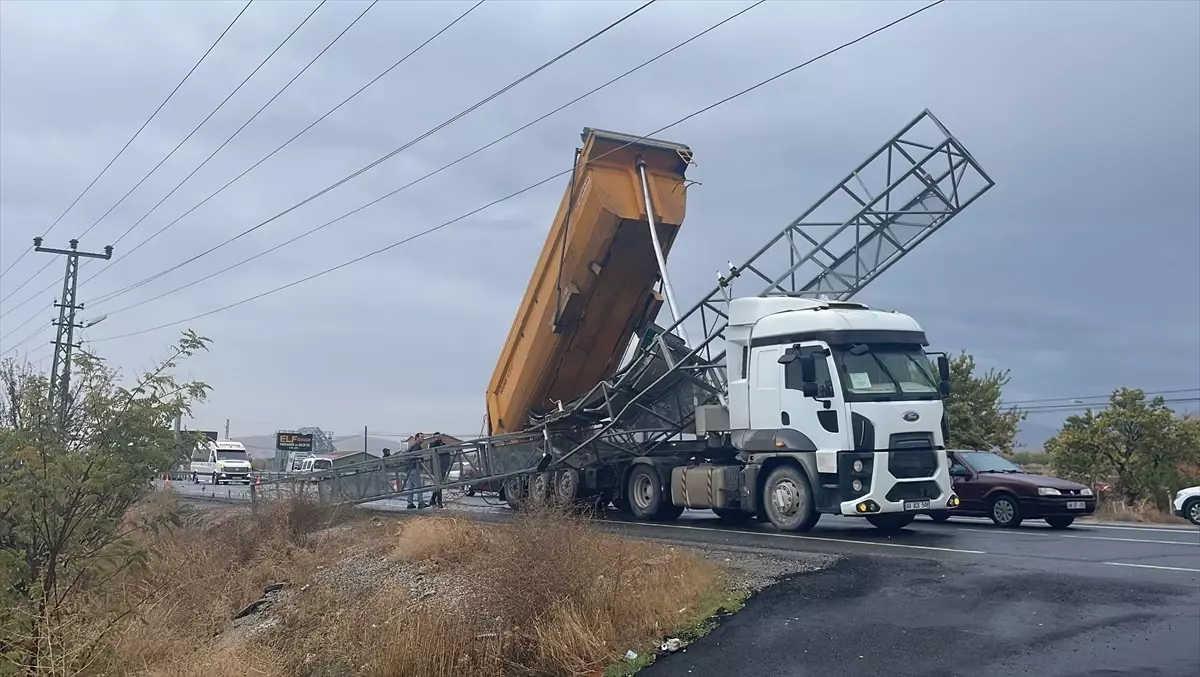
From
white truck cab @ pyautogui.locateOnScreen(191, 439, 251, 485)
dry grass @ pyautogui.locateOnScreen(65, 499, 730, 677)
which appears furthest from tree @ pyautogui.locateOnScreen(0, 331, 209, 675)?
white truck cab @ pyautogui.locateOnScreen(191, 439, 251, 485)

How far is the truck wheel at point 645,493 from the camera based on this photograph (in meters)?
17.3

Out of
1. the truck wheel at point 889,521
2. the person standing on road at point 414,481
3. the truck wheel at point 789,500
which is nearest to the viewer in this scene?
the truck wheel at point 789,500

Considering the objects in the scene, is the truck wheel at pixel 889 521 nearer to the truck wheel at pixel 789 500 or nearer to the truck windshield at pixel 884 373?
the truck wheel at pixel 789 500

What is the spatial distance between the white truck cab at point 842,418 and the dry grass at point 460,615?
3680 mm

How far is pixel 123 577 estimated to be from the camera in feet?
32.8

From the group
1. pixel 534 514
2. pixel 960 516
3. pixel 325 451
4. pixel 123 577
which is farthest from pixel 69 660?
pixel 325 451

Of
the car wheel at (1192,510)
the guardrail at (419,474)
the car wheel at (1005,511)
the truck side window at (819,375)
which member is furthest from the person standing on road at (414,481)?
the car wheel at (1192,510)

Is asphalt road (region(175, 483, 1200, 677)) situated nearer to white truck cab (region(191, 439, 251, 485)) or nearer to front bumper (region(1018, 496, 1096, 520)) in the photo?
front bumper (region(1018, 496, 1096, 520))

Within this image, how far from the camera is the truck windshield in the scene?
1355 centimetres

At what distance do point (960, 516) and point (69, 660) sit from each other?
563 inches

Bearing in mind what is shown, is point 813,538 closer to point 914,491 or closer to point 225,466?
point 914,491

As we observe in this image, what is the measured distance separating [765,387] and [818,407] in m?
1.14

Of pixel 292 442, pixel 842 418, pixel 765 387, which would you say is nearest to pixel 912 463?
pixel 842 418

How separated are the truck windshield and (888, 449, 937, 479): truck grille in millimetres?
749
